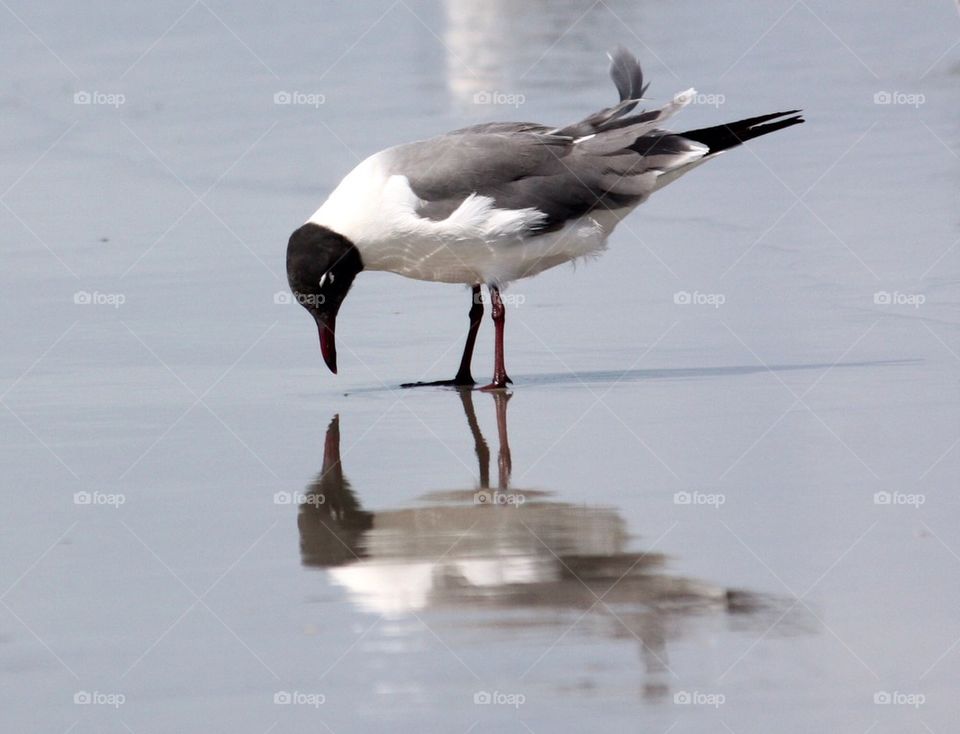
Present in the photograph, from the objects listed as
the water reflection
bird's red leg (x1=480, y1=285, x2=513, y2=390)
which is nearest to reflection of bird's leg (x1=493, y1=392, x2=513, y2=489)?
bird's red leg (x1=480, y1=285, x2=513, y2=390)

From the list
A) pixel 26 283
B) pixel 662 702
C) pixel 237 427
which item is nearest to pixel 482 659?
pixel 662 702

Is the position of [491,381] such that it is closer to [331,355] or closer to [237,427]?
[331,355]

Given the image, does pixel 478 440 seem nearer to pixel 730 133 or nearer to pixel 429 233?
pixel 429 233

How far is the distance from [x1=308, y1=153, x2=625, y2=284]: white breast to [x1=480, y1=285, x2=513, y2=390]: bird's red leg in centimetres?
9

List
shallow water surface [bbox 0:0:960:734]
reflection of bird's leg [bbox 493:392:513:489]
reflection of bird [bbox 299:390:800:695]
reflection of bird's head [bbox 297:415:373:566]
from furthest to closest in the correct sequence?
reflection of bird's leg [bbox 493:392:513:489] < reflection of bird's head [bbox 297:415:373:566] < reflection of bird [bbox 299:390:800:695] < shallow water surface [bbox 0:0:960:734]

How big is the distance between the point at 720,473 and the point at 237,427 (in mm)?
2048

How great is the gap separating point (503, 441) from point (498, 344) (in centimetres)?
127

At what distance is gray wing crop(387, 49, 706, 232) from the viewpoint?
334 inches

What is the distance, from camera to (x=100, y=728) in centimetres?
450

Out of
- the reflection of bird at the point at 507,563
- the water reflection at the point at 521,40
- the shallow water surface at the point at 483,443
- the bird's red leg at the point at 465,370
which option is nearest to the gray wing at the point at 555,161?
the bird's red leg at the point at 465,370

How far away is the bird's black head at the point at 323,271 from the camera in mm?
8516

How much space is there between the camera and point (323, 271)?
8539 mm

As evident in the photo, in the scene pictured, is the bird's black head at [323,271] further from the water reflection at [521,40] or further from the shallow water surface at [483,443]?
the water reflection at [521,40]

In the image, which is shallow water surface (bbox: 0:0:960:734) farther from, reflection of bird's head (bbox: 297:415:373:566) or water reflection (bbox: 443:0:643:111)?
water reflection (bbox: 443:0:643:111)
